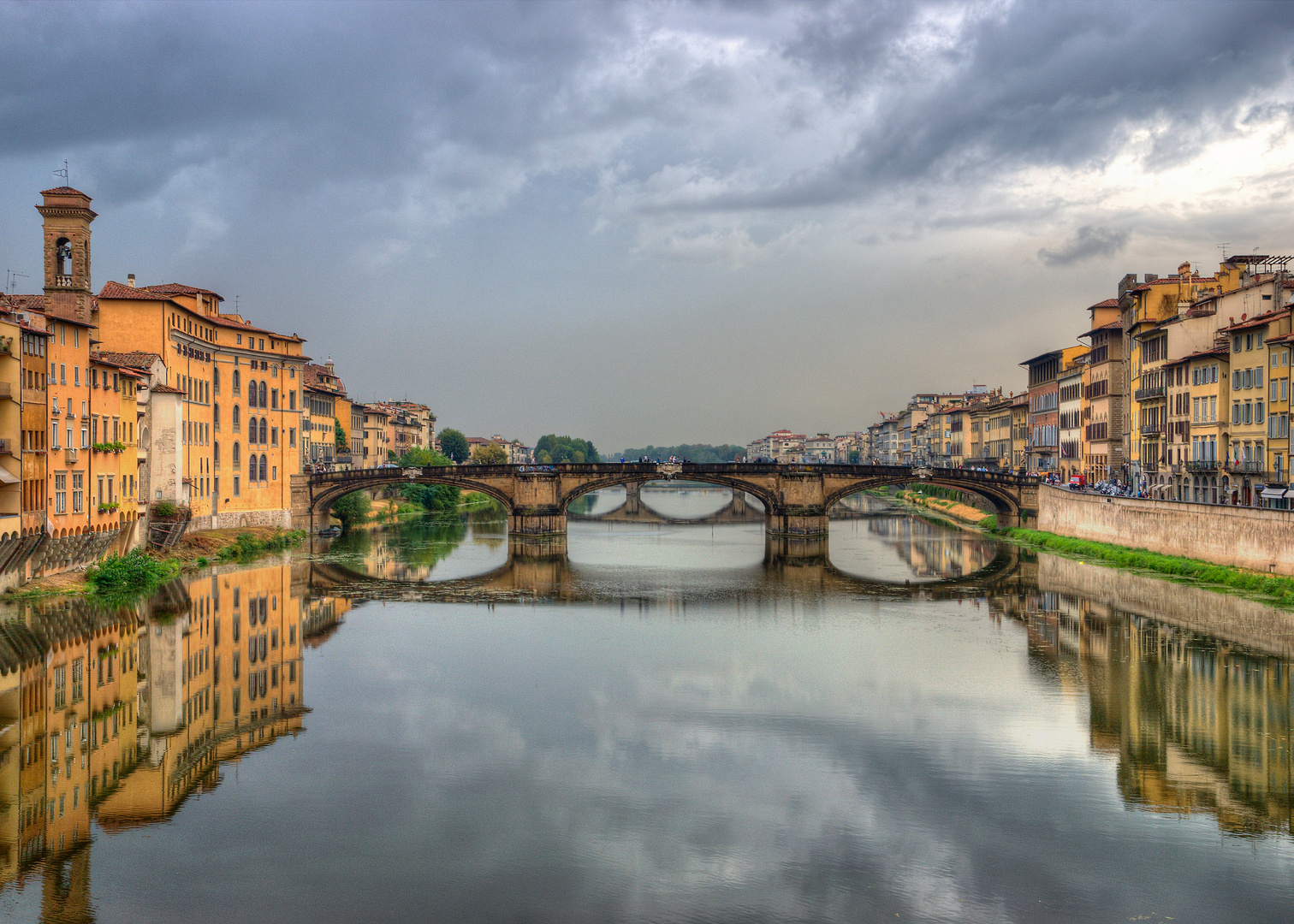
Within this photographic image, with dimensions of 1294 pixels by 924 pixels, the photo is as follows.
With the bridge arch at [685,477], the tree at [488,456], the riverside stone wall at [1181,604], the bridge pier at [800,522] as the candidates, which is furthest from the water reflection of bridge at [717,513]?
the riverside stone wall at [1181,604]

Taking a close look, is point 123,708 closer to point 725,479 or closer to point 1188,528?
point 1188,528

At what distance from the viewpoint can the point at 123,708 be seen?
1007 inches

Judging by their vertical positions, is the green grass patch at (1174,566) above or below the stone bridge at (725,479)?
below

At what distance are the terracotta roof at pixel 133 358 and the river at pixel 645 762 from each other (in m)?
12.4

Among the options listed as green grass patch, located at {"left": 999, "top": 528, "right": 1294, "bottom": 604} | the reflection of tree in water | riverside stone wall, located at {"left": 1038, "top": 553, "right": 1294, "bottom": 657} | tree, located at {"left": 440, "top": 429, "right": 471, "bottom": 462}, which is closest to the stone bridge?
the reflection of tree in water

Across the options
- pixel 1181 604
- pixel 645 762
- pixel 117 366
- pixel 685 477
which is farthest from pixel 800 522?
pixel 645 762

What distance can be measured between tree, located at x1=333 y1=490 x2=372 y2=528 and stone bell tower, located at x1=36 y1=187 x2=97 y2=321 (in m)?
30.1

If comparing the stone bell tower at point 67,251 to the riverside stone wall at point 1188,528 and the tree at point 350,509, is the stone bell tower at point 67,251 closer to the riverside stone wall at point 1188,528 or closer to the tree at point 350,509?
the tree at point 350,509

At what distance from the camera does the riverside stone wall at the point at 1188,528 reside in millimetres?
39531

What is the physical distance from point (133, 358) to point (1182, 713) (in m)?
44.7

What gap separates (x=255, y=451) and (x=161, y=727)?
44.4m

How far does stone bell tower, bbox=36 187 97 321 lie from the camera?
4694 cm

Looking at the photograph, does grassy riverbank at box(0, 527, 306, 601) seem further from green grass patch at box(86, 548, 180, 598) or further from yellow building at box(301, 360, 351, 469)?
yellow building at box(301, 360, 351, 469)

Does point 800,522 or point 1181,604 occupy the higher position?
point 800,522
